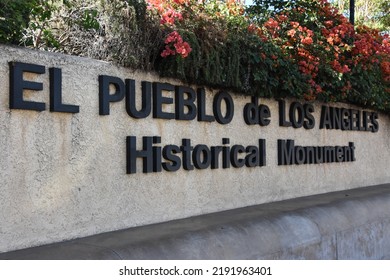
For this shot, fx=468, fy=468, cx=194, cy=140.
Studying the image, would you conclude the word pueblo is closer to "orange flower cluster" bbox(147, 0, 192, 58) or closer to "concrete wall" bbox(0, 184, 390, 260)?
"orange flower cluster" bbox(147, 0, 192, 58)

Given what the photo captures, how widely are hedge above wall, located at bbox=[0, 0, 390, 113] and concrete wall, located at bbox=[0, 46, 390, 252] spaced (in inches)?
11.2

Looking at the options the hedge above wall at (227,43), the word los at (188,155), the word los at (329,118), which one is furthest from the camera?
the word los at (329,118)

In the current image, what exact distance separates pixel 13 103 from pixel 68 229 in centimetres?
121

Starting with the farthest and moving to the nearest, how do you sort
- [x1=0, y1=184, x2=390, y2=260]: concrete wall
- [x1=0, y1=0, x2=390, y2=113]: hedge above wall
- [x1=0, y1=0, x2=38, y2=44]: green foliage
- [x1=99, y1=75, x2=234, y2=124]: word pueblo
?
[x1=0, y1=0, x2=390, y2=113]: hedge above wall
[x1=99, y1=75, x2=234, y2=124]: word pueblo
[x1=0, y1=184, x2=390, y2=260]: concrete wall
[x1=0, y1=0, x2=38, y2=44]: green foliage

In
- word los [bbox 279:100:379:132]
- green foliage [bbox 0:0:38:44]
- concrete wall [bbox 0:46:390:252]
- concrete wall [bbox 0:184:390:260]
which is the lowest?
concrete wall [bbox 0:184:390:260]

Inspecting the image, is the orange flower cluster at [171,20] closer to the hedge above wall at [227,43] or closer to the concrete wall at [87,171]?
the hedge above wall at [227,43]

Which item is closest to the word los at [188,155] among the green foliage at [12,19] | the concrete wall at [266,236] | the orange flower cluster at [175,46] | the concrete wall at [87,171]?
the concrete wall at [87,171]

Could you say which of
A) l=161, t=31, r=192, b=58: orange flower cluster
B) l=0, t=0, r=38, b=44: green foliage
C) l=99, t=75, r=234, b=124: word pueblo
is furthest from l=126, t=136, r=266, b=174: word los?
l=0, t=0, r=38, b=44: green foliage

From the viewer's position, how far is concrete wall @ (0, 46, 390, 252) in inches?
150

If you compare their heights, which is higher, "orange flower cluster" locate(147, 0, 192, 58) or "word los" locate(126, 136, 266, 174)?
"orange flower cluster" locate(147, 0, 192, 58)

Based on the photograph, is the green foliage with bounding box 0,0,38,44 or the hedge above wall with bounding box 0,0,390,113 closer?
the green foliage with bounding box 0,0,38,44

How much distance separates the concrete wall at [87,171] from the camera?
3799 millimetres

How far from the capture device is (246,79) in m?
6.10

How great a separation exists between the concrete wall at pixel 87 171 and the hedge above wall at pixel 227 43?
28cm
